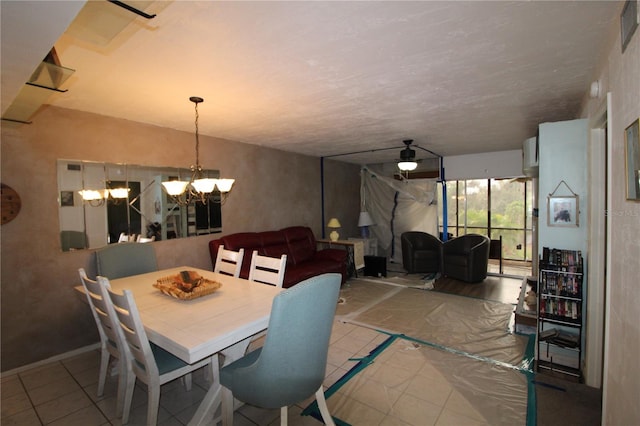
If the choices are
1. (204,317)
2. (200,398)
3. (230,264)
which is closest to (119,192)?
(230,264)

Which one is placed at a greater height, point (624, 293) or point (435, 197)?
point (435, 197)

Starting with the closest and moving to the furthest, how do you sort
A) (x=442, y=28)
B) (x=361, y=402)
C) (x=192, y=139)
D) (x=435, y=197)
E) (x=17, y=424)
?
(x=442, y=28)
(x=17, y=424)
(x=361, y=402)
(x=192, y=139)
(x=435, y=197)

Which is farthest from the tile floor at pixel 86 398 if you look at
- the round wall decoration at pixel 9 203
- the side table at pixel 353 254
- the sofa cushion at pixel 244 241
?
the side table at pixel 353 254

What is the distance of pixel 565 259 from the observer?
2295mm

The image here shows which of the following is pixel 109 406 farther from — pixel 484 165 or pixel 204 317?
pixel 484 165

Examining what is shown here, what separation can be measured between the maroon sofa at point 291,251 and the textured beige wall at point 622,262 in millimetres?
3035

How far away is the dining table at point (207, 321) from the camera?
149cm

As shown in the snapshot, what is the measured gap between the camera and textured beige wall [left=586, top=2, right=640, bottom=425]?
1168 mm

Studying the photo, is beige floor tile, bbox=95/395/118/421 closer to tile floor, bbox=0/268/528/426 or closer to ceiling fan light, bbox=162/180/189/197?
tile floor, bbox=0/268/528/426

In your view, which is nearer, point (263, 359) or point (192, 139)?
point (263, 359)

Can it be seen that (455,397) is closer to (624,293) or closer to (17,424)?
A: (624,293)

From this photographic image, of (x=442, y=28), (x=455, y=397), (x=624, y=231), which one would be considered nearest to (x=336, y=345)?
(x=455, y=397)

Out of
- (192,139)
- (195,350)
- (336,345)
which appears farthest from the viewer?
(192,139)

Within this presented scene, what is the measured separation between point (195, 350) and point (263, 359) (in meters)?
0.35
